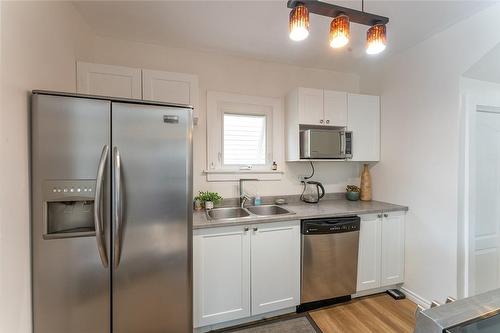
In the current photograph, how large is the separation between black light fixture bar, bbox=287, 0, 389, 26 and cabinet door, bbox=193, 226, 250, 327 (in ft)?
5.10

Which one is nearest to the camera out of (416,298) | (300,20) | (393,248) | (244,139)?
(300,20)

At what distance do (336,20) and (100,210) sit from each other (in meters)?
1.69

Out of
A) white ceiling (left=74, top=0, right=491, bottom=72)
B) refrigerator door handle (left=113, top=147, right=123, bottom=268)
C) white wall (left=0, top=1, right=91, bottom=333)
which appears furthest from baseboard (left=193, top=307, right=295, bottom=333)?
white ceiling (left=74, top=0, right=491, bottom=72)

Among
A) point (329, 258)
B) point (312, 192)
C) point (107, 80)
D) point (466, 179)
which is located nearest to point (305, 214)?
point (329, 258)

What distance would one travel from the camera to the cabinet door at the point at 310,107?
237 cm

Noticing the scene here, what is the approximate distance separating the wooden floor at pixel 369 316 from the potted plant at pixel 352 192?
1.07 m

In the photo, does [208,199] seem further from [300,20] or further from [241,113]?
[300,20]

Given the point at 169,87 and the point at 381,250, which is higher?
the point at 169,87

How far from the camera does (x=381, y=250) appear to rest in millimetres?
2256

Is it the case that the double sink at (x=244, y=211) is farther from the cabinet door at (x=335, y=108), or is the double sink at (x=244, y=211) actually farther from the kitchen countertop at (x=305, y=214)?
the cabinet door at (x=335, y=108)

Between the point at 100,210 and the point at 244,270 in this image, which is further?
the point at 244,270

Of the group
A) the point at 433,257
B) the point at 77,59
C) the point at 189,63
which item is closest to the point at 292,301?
the point at 433,257

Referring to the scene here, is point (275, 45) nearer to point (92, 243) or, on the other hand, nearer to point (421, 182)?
point (421, 182)

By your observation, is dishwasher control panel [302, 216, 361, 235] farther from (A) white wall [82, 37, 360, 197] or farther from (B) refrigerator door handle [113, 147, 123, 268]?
(B) refrigerator door handle [113, 147, 123, 268]
